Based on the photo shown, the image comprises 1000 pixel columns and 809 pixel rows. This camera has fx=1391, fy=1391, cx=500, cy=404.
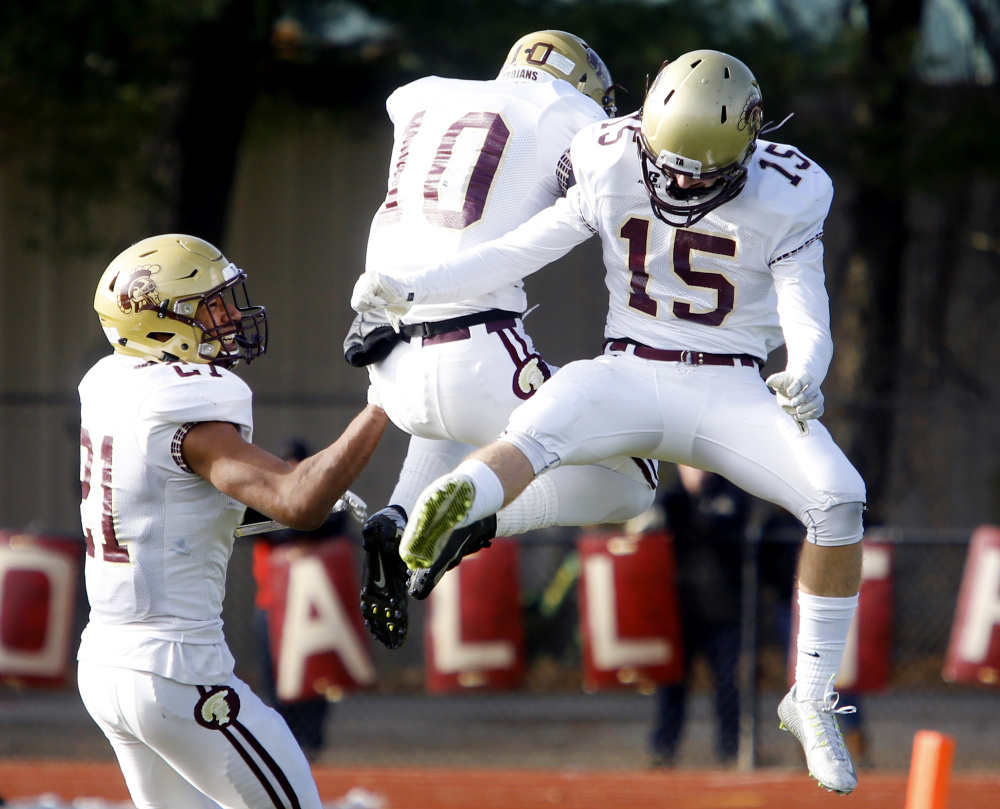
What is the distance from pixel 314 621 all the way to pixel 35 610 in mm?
1335

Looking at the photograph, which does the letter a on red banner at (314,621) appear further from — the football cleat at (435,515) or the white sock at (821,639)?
the football cleat at (435,515)

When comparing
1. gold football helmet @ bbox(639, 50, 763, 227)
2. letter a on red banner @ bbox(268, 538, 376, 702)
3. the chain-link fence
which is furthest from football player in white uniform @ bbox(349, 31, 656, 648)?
the chain-link fence

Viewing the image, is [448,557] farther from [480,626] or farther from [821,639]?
[480,626]

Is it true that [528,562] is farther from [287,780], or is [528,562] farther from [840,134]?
[287,780]

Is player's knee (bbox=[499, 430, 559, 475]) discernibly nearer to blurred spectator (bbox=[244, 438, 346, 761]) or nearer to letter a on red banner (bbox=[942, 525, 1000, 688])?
blurred spectator (bbox=[244, 438, 346, 761])

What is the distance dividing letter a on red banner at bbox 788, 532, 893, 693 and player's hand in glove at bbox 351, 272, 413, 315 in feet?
12.4

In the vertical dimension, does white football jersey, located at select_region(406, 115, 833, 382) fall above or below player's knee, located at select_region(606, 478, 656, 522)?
above

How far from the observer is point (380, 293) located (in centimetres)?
322

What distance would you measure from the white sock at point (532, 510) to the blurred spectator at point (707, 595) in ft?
10.7

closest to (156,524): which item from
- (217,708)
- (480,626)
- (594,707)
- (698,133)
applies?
(217,708)

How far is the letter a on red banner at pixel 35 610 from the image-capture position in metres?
6.56

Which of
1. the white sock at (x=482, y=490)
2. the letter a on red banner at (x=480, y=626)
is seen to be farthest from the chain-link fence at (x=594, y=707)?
the white sock at (x=482, y=490)

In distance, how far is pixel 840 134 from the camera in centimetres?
862

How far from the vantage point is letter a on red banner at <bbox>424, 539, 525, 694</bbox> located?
21.6 feet
